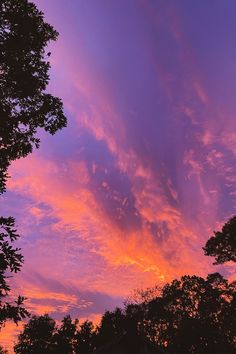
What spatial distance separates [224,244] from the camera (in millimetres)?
36469

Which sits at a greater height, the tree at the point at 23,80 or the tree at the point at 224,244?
the tree at the point at 224,244

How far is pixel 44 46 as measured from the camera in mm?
16516

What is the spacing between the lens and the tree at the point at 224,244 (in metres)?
35.9

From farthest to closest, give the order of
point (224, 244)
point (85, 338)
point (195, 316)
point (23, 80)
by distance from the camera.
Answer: point (85, 338) → point (195, 316) → point (224, 244) → point (23, 80)

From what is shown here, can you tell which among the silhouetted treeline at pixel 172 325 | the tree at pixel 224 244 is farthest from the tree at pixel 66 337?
the tree at pixel 224 244

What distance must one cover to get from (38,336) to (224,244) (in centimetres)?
6961

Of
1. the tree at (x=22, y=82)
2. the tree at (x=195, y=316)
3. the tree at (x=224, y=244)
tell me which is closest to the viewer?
the tree at (x=22, y=82)

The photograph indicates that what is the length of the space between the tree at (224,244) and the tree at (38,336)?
64.9 m

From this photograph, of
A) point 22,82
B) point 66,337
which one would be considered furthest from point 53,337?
point 22,82

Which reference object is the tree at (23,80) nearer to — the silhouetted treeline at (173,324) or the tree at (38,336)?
the silhouetted treeline at (173,324)

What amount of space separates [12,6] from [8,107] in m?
4.15

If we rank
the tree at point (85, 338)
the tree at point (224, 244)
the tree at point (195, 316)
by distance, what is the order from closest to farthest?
the tree at point (224, 244) → the tree at point (195, 316) → the tree at point (85, 338)

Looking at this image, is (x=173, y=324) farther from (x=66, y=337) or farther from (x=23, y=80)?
(x=23, y=80)

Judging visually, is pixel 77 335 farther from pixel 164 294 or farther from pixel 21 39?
pixel 21 39
